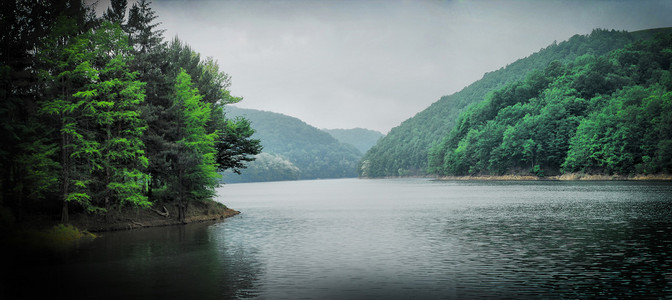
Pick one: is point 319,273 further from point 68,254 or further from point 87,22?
point 87,22

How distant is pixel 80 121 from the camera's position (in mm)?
37281

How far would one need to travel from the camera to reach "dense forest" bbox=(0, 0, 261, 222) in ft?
110

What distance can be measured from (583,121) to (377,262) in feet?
435

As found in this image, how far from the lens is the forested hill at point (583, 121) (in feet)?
368

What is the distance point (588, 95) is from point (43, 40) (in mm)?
163399

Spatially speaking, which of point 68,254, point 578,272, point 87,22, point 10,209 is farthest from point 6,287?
point 87,22

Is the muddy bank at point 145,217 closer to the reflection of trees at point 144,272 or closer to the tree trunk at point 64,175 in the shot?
the tree trunk at point 64,175

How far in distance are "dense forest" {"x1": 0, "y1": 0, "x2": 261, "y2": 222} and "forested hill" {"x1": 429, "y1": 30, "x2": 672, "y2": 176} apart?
322 ft

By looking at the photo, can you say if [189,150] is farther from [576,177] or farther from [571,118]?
[571,118]

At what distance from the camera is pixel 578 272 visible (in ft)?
65.4

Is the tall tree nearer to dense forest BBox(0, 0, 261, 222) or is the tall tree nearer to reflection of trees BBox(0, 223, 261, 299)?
dense forest BBox(0, 0, 261, 222)

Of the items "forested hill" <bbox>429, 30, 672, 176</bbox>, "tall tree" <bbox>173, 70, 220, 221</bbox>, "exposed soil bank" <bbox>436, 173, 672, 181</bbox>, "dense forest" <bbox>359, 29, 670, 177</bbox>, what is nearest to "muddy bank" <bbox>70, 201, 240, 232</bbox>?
"tall tree" <bbox>173, 70, 220, 221</bbox>

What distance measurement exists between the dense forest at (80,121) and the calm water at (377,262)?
17.0 ft

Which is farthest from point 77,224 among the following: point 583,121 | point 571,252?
point 583,121
